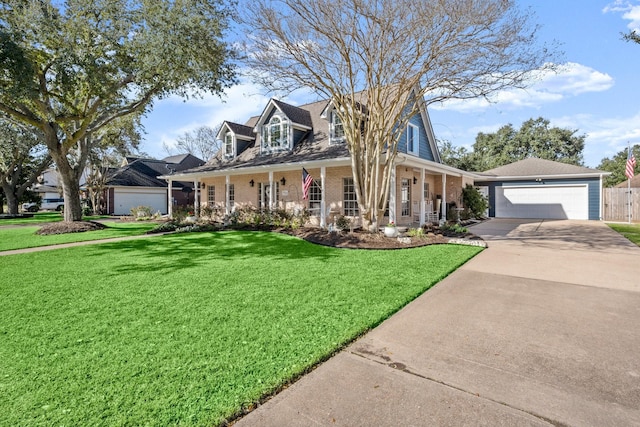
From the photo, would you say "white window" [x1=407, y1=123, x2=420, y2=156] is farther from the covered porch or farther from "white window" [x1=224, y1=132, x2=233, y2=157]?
"white window" [x1=224, y1=132, x2=233, y2=157]

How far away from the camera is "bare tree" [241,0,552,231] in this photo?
28.8ft

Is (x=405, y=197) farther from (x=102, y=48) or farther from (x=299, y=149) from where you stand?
(x=102, y=48)

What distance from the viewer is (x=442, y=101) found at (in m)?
10.8

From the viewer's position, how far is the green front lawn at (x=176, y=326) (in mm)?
2402

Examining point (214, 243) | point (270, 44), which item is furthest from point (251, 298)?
point (270, 44)

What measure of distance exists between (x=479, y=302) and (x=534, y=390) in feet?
7.09

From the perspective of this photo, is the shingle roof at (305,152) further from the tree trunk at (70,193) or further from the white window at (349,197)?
the tree trunk at (70,193)

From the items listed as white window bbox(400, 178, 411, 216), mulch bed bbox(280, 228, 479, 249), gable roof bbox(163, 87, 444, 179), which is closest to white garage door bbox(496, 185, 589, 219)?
gable roof bbox(163, 87, 444, 179)

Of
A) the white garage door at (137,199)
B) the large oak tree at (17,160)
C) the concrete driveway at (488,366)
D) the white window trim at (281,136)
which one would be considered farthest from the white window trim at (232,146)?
the concrete driveway at (488,366)

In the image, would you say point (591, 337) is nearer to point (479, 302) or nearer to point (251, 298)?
point (479, 302)

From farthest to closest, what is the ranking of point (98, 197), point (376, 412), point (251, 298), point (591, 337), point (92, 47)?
Result: point (98, 197)
point (92, 47)
point (251, 298)
point (591, 337)
point (376, 412)

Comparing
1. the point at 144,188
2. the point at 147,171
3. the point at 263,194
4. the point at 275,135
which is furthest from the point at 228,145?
the point at 147,171

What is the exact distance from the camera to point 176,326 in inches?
149

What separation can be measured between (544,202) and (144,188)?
31828mm
